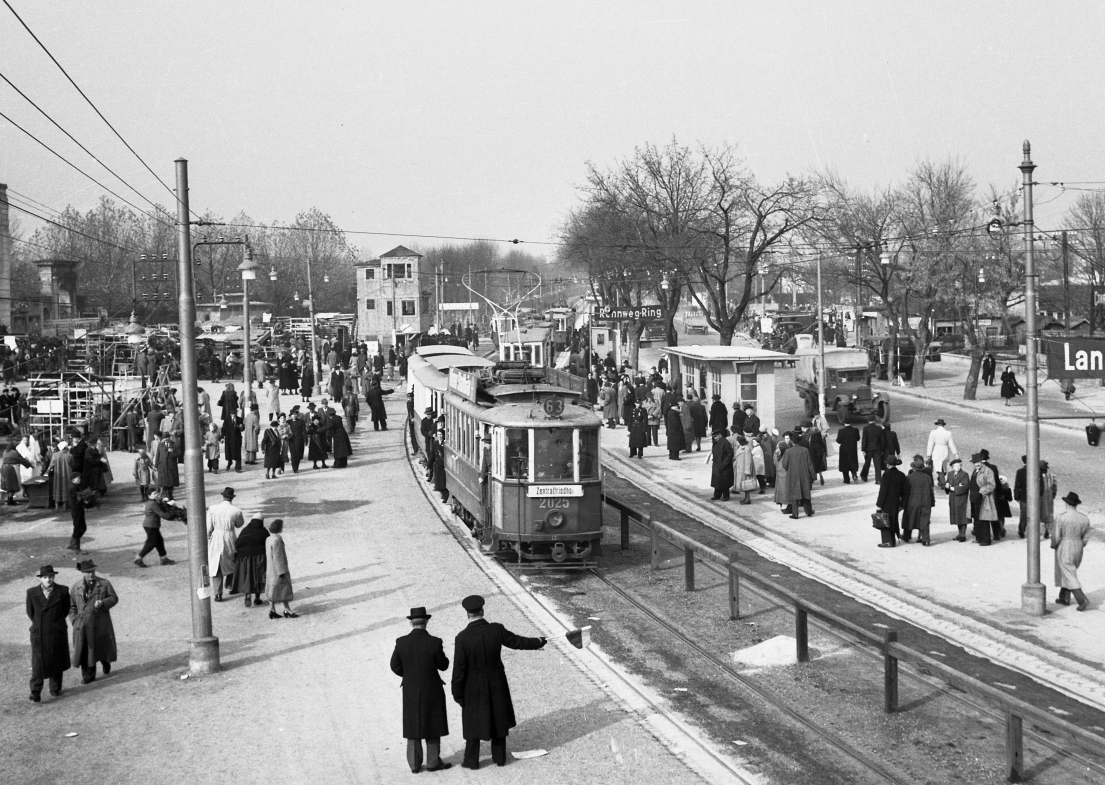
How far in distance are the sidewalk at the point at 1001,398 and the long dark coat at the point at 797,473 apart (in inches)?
566

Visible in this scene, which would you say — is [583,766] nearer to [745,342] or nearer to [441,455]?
[441,455]

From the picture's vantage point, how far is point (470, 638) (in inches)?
400

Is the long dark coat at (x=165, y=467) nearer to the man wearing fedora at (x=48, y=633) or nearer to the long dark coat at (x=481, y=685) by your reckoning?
the man wearing fedora at (x=48, y=633)

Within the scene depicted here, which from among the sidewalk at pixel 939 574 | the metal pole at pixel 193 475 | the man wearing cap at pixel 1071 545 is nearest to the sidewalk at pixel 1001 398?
the sidewalk at pixel 939 574

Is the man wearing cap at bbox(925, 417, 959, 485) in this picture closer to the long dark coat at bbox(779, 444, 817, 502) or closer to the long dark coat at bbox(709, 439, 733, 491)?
the long dark coat at bbox(779, 444, 817, 502)

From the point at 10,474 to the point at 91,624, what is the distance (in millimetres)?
12274

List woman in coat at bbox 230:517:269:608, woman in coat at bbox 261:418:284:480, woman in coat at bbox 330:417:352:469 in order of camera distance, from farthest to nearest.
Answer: woman in coat at bbox 330:417:352:469, woman in coat at bbox 261:418:284:480, woman in coat at bbox 230:517:269:608

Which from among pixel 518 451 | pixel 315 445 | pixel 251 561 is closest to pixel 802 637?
pixel 518 451

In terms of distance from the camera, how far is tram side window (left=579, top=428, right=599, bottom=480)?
1817cm

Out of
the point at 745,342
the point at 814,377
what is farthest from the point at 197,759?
the point at 745,342

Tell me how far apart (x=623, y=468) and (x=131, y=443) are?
12609mm

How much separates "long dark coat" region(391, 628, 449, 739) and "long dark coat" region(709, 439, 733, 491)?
15.2 m

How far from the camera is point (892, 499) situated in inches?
803

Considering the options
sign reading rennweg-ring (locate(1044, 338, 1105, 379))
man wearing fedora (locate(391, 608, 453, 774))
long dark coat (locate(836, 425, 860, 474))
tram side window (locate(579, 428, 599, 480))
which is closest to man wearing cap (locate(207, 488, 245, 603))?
tram side window (locate(579, 428, 599, 480))
